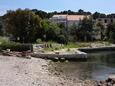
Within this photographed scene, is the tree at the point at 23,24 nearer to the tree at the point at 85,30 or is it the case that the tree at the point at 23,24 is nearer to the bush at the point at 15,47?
the bush at the point at 15,47

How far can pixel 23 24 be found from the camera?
7031 centimetres

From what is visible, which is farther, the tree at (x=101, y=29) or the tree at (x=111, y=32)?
the tree at (x=101, y=29)

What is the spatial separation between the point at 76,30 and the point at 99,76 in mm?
55618

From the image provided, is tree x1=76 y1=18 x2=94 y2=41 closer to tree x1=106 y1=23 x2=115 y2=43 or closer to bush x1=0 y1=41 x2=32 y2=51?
tree x1=106 y1=23 x2=115 y2=43

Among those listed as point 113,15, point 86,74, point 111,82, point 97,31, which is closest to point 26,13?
point 97,31

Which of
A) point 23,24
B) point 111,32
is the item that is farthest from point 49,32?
point 111,32

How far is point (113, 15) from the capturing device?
132 meters

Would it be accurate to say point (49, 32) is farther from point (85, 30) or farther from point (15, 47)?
point (15, 47)

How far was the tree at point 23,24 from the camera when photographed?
70250mm

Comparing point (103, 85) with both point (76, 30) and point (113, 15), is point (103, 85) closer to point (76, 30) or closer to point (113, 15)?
point (76, 30)

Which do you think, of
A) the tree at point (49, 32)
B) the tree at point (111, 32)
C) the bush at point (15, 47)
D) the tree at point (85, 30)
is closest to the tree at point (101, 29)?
the tree at point (111, 32)

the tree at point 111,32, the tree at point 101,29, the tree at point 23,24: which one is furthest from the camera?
the tree at point 101,29

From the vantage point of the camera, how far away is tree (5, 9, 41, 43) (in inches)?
2766

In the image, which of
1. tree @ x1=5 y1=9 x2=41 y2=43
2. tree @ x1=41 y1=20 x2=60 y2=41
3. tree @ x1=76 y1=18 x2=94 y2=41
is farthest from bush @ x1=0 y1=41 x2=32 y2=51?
tree @ x1=76 y1=18 x2=94 y2=41
